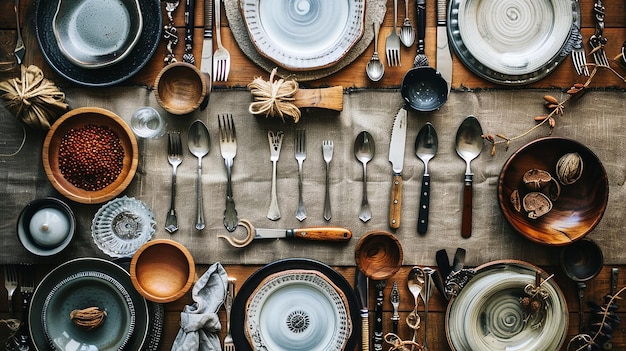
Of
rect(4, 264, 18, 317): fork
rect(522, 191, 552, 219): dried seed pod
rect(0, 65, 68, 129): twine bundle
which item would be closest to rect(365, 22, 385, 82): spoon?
rect(522, 191, 552, 219): dried seed pod

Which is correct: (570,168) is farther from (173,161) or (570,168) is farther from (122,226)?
(122,226)

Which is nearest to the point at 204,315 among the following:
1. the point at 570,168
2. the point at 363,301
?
the point at 363,301

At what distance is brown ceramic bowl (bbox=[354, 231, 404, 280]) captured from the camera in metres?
1.52

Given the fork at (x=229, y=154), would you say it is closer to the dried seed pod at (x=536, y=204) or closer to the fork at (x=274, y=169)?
the fork at (x=274, y=169)

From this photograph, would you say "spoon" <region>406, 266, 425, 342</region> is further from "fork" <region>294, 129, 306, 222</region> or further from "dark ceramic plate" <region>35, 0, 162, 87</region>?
"dark ceramic plate" <region>35, 0, 162, 87</region>

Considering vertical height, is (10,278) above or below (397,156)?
below

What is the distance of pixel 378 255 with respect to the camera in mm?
1558

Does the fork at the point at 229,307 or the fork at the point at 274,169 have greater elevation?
the fork at the point at 274,169

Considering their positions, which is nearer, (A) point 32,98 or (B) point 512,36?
(A) point 32,98

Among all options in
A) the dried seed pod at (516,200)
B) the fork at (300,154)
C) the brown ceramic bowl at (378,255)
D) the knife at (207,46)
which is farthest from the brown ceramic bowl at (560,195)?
the knife at (207,46)

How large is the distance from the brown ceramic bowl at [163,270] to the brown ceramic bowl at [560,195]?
0.83m

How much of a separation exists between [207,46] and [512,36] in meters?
0.81

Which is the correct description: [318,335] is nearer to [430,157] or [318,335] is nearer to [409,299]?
[409,299]

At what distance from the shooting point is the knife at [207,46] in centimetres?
157
